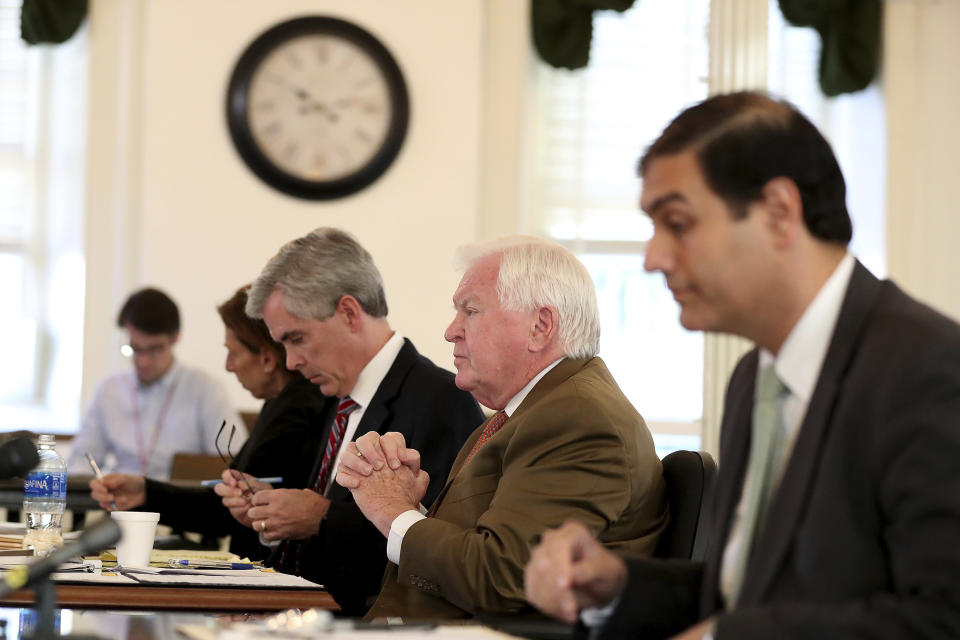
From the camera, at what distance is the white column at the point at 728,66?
5.49m

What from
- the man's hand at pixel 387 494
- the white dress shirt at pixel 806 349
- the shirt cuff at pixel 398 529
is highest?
Answer: the white dress shirt at pixel 806 349

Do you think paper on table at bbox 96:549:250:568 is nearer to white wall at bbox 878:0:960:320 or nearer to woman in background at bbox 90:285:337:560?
woman in background at bbox 90:285:337:560

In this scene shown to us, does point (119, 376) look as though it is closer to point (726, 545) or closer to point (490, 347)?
point (490, 347)

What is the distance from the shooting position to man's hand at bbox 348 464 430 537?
218 centimetres

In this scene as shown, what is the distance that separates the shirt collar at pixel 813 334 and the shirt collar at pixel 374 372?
1.69 metres

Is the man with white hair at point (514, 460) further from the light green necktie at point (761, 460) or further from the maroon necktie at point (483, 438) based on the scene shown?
the light green necktie at point (761, 460)

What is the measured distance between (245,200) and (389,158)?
0.70m

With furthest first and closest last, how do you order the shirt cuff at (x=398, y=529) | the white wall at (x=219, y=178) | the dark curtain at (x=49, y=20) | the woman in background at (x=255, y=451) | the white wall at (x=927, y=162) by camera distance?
the white wall at (x=927, y=162)
the dark curtain at (x=49, y=20)
the white wall at (x=219, y=178)
the woman in background at (x=255, y=451)
the shirt cuff at (x=398, y=529)

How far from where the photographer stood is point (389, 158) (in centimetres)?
556

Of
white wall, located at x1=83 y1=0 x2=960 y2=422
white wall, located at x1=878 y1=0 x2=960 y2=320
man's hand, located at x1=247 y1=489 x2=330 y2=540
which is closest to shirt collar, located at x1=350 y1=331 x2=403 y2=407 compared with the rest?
man's hand, located at x1=247 y1=489 x2=330 y2=540

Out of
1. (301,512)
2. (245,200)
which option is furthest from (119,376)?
(301,512)

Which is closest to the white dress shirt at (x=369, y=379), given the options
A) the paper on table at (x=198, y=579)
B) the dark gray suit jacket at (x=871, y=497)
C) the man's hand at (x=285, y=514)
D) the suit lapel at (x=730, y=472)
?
the man's hand at (x=285, y=514)

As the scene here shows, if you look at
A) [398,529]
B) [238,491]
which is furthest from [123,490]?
[398,529]

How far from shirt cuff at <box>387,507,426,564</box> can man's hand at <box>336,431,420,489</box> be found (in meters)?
0.13
